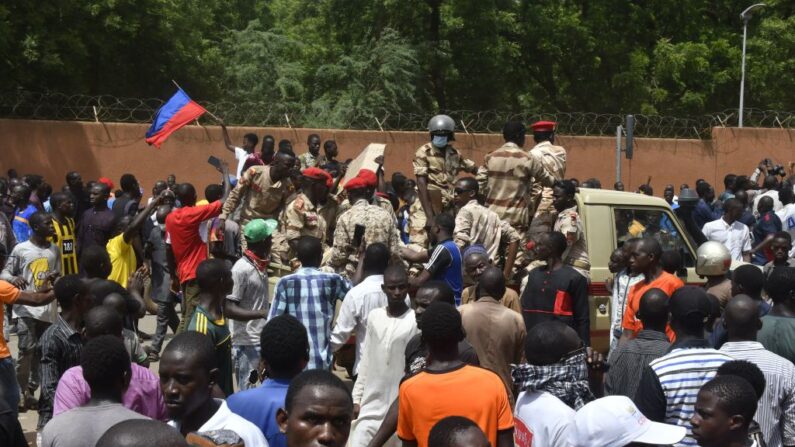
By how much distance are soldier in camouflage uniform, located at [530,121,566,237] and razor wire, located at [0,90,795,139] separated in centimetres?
901

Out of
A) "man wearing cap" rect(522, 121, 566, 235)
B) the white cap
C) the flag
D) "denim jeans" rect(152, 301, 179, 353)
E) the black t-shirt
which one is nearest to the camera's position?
the white cap

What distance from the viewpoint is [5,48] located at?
22.1m

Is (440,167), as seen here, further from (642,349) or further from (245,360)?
(642,349)

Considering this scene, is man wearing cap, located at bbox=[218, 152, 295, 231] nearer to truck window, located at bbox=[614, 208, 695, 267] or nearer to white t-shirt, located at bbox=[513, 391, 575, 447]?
truck window, located at bbox=[614, 208, 695, 267]

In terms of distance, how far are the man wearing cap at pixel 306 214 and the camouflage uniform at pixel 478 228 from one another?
134cm

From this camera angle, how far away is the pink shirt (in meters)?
4.86

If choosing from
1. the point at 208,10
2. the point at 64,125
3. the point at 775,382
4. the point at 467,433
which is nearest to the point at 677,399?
the point at 775,382

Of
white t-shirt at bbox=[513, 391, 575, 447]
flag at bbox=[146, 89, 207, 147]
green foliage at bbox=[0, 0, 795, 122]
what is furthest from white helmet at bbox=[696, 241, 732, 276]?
green foliage at bbox=[0, 0, 795, 122]

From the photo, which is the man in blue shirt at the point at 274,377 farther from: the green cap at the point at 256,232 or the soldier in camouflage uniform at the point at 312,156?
the soldier in camouflage uniform at the point at 312,156

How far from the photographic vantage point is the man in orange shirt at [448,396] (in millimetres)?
4723

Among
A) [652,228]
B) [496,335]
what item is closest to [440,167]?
[652,228]

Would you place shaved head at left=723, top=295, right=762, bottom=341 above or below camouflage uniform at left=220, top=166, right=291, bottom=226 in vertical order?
below

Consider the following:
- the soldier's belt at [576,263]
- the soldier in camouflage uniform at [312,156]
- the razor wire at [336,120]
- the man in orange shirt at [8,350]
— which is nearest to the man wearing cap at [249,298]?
the man in orange shirt at [8,350]

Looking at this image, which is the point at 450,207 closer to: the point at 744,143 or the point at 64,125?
the point at 64,125
